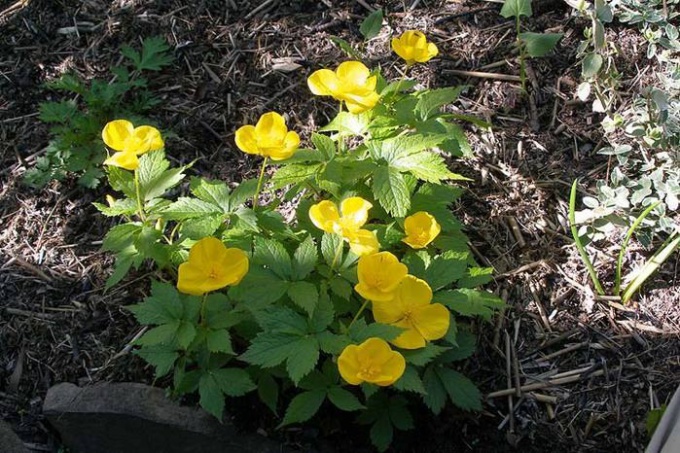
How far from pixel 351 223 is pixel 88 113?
1.52 metres

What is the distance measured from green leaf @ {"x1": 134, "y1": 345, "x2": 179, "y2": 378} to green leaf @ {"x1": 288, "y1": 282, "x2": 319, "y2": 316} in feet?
1.25

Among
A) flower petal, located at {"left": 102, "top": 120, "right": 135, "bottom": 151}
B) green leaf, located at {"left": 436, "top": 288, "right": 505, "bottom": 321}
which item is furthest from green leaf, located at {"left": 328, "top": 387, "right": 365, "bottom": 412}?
flower petal, located at {"left": 102, "top": 120, "right": 135, "bottom": 151}

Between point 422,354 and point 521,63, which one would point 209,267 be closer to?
point 422,354

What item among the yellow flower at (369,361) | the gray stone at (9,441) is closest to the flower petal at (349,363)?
the yellow flower at (369,361)

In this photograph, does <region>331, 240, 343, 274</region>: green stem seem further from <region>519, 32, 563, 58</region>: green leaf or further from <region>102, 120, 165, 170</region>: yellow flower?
<region>519, 32, 563, 58</region>: green leaf

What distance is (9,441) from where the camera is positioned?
232cm

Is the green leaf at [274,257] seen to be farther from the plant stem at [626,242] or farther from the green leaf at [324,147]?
the plant stem at [626,242]

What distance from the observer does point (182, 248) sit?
7.23 feet

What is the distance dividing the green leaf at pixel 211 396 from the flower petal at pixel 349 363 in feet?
1.28

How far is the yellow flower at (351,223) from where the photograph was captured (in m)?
1.85

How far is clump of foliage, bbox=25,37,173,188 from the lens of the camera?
9.16 feet

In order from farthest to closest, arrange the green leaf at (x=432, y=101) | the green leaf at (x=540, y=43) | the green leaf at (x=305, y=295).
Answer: the green leaf at (x=540, y=43), the green leaf at (x=432, y=101), the green leaf at (x=305, y=295)

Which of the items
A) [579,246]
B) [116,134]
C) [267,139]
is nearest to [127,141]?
[116,134]

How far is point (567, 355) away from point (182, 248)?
123 centimetres
